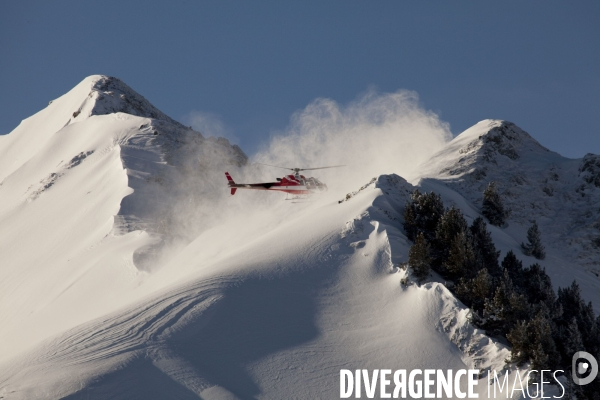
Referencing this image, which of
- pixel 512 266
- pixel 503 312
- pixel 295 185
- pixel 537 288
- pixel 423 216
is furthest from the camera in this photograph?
pixel 295 185

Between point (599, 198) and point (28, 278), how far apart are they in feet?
194

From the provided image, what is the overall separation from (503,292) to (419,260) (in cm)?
600

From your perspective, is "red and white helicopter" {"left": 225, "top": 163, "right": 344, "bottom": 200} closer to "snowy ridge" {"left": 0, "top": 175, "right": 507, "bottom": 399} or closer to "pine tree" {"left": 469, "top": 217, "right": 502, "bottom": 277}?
"snowy ridge" {"left": 0, "top": 175, "right": 507, "bottom": 399}

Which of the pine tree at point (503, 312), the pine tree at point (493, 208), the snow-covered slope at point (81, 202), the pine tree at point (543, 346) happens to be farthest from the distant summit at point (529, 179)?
the snow-covered slope at point (81, 202)

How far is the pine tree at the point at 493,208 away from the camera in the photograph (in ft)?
190

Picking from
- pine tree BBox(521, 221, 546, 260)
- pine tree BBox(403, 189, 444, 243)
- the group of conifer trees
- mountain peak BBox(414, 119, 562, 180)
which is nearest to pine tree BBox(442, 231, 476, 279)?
the group of conifer trees

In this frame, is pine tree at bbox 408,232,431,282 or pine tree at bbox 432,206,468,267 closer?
pine tree at bbox 408,232,431,282

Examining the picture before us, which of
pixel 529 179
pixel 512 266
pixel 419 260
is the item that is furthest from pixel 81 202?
pixel 512 266

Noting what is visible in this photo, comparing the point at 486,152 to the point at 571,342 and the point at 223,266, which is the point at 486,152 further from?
the point at 571,342

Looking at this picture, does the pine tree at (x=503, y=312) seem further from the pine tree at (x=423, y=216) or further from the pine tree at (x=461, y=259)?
the pine tree at (x=423, y=216)

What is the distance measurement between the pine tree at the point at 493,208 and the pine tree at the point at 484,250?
11352 mm

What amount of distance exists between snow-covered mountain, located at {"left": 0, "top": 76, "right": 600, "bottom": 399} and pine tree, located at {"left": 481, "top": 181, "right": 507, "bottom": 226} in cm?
154

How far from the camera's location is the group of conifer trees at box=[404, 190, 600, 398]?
33.8 metres

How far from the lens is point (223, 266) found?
45.1 meters
